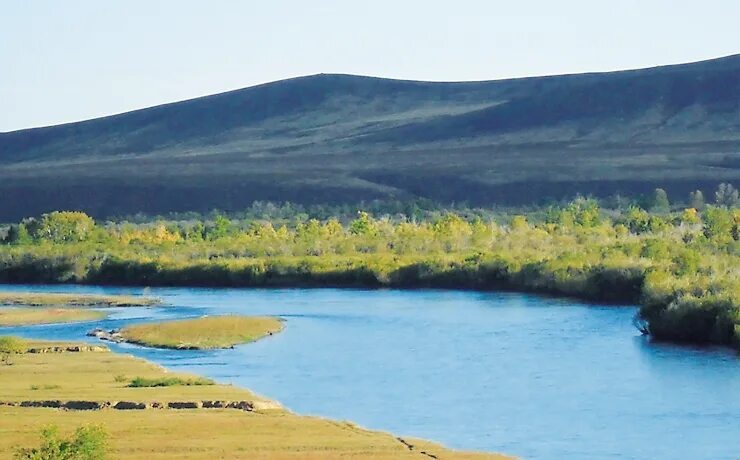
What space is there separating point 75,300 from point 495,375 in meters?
31.1

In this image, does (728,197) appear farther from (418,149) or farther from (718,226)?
(418,149)

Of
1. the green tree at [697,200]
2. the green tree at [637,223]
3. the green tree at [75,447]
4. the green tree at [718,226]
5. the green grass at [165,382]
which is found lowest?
the green tree at [697,200]

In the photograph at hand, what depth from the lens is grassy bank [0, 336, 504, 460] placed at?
26.4 m

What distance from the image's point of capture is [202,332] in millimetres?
49406

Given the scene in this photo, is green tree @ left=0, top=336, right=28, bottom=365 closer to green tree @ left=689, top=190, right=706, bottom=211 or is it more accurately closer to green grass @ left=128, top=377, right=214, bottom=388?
green grass @ left=128, top=377, right=214, bottom=388

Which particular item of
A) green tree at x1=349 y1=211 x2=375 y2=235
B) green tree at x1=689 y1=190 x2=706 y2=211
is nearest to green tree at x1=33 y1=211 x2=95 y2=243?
green tree at x1=349 y1=211 x2=375 y2=235

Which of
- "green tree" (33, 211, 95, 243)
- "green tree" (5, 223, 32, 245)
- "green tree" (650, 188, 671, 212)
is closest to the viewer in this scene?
"green tree" (5, 223, 32, 245)

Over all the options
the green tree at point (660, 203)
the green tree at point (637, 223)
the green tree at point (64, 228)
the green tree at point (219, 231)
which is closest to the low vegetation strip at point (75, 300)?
the green tree at point (219, 231)

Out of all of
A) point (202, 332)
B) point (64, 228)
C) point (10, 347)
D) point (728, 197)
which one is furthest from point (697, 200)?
point (10, 347)

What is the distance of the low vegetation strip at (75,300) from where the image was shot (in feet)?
214

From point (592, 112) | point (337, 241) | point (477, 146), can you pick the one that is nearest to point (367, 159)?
point (477, 146)

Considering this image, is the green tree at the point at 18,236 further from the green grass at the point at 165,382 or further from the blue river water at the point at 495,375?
the green grass at the point at 165,382

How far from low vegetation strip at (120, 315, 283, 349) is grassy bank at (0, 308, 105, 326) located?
5452mm

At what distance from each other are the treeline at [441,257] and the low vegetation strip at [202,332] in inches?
459
